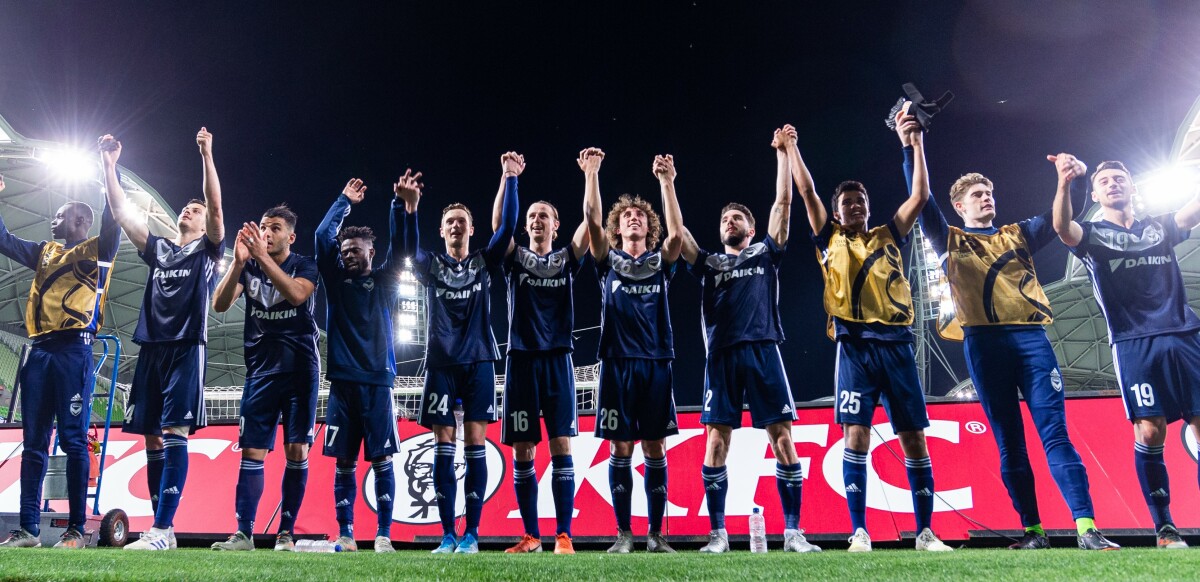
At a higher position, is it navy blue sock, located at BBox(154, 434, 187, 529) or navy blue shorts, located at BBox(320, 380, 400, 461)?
navy blue shorts, located at BBox(320, 380, 400, 461)

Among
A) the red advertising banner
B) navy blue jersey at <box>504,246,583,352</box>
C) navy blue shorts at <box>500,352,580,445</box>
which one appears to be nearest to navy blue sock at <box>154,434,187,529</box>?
the red advertising banner

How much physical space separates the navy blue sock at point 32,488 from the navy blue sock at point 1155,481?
9139mm

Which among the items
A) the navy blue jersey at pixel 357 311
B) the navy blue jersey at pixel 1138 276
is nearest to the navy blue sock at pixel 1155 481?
the navy blue jersey at pixel 1138 276

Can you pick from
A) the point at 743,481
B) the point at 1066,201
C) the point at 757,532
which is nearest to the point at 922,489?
the point at 757,532

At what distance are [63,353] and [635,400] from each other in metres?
5.37

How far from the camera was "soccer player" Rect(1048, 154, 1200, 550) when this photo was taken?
5.43m

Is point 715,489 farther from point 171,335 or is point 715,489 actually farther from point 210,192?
point 210,192

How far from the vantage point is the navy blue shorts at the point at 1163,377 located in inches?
214

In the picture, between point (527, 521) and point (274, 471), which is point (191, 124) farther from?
point (527, 521)

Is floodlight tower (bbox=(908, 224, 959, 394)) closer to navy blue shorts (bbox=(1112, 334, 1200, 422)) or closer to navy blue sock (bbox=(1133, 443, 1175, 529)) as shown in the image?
navy blue shorts (bbox=(1112, 334, 1200, 422))

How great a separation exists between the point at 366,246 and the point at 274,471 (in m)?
2.83

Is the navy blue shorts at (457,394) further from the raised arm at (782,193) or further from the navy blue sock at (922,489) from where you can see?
the navy blue sock at (922,489)

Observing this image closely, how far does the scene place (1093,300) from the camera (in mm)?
29906

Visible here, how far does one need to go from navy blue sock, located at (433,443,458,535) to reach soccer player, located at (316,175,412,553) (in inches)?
19.5
